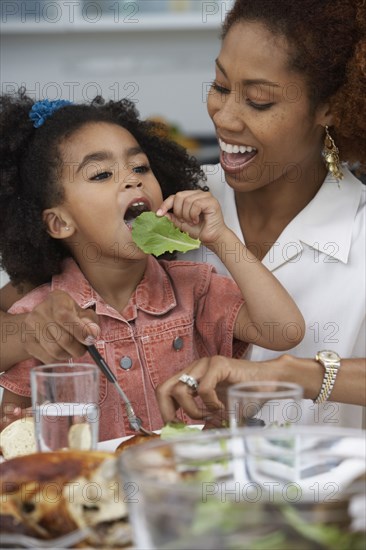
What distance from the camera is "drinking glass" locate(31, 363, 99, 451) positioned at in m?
1.13

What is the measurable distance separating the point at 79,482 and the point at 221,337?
40.8 inches

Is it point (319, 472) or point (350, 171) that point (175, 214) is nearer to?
point (350, 171)

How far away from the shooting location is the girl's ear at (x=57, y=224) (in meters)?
1.88

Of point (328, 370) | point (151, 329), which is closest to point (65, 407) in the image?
point (328, 370)

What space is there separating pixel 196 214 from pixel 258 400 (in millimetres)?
718

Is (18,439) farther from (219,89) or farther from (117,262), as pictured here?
(219,89)

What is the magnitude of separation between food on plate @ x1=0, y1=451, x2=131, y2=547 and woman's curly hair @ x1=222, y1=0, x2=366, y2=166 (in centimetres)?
118

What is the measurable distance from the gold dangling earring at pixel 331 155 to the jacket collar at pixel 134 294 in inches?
17.6

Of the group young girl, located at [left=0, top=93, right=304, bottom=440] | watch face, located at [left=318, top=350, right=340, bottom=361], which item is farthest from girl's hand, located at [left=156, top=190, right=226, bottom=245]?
watch face, located at [left=318, top=350, right=340, bottom=361]

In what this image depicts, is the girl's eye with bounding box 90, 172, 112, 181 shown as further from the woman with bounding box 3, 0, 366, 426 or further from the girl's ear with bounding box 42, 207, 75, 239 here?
the woman with bounding box 3, 0, 366, 426

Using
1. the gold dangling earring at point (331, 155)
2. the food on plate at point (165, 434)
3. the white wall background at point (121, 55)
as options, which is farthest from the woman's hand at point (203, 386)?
the white wall background at point (121, 55)

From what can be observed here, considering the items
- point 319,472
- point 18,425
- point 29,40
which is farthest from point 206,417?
point 29,40

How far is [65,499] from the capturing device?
33.9 inches

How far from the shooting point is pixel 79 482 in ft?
2.86
